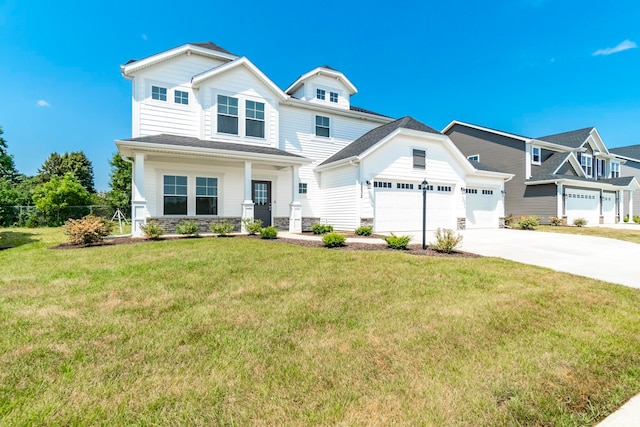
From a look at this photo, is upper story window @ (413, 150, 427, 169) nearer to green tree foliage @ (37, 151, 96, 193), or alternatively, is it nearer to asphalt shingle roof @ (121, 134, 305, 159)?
asphalt shingle roof @ (121, 134, 305, 159)

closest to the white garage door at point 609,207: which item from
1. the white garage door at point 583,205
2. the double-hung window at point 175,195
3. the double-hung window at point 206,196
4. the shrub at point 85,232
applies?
the white garage door at point 583,205

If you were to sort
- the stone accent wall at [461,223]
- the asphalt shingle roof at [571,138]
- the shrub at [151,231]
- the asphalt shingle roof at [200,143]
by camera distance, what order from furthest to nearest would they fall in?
the asphalt shingle roof at [571,138] → the stone accent wall at [461,223] → the asphalt shingle roof at [200,143] → the shrub at [151,231]

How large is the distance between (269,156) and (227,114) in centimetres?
357

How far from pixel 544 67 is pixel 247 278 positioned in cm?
2608

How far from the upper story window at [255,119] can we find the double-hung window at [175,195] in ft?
12.8

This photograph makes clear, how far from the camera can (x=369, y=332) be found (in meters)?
3.35

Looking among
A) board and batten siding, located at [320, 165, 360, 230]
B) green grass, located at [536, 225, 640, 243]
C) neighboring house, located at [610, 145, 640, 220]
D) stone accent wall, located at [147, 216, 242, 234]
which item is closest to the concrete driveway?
green grass, located at [536, 225, 640, 243]

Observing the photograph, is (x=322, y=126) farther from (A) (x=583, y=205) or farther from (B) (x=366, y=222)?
(A) (x=583, y=205)

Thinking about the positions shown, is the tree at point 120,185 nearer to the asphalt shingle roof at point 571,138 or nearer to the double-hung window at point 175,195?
the double-hung window at point 175,195

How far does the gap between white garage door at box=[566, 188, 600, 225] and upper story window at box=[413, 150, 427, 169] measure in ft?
44.6

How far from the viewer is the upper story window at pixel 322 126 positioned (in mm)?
16062

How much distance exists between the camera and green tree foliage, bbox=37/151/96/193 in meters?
33.4

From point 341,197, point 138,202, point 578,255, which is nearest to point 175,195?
point 138,202

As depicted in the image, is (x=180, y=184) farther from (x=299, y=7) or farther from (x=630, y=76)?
(x=630, y=76)
